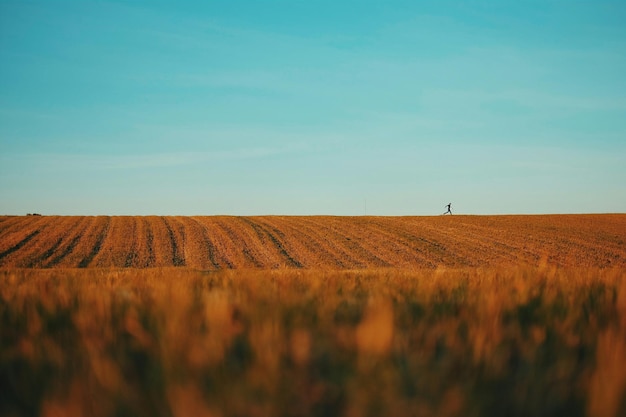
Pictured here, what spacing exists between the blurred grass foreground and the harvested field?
24.4 metres

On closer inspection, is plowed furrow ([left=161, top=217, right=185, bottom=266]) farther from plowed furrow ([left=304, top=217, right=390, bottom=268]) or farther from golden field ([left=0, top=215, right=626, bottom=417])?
golden field ([left=0, top=215, right=626, bottom=417])

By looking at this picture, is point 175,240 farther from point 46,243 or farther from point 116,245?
point 46,243

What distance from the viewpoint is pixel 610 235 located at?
43.2 meters

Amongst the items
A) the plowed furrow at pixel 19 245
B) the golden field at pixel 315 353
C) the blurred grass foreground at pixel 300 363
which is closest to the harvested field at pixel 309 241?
the plowed furrow at pixel 19 245

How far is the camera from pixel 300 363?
5.43 ft

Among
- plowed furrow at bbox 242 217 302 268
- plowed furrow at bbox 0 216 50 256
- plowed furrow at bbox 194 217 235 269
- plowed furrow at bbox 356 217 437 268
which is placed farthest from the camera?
plowed furrow at bbox 0 216 50 256

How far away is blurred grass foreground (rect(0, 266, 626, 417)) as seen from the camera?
1.41 metres

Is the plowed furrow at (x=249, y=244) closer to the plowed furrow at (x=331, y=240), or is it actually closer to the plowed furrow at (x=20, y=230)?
the plowed furrow at (x=331, y=240)

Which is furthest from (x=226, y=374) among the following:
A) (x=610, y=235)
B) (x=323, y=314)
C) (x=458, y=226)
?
(x=458, y=226)

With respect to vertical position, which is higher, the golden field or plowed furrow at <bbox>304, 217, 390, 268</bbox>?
the golden field

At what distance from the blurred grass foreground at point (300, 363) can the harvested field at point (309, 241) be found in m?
24.4

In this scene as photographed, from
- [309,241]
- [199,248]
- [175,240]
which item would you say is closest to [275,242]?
[309,241]

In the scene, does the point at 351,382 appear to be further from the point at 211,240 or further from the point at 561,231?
the point at 561,231

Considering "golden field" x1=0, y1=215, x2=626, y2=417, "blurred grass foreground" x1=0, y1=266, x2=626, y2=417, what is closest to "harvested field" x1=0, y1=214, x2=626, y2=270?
"golden field" x1=0, y1=215, x2=626, y2=417
